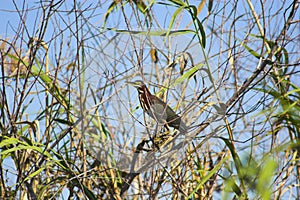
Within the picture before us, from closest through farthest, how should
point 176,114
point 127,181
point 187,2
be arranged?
point 176,114 → point 187,2 → point 127,181

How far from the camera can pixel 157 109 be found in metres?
0.71

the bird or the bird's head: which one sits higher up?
the bird's head

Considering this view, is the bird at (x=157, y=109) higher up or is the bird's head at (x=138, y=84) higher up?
the bird's head at (x=138, y=84)

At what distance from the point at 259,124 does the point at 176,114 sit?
0.36 metres

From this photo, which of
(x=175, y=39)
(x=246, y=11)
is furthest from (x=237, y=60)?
(x=175, y=39)

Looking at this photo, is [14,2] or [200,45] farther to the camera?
[14,2]

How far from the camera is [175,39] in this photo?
29.0 inches

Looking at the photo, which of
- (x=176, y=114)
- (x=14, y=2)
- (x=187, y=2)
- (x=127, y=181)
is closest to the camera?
(x=176, y=114)

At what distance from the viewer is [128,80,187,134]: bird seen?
0.69 meters

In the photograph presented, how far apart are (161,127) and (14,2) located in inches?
20.5

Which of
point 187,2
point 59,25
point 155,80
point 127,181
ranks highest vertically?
point 59,25

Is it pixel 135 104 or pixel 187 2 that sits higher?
pixel 187 2

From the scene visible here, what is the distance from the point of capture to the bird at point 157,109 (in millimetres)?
693

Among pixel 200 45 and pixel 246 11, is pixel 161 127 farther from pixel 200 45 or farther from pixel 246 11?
pixel 246 11
